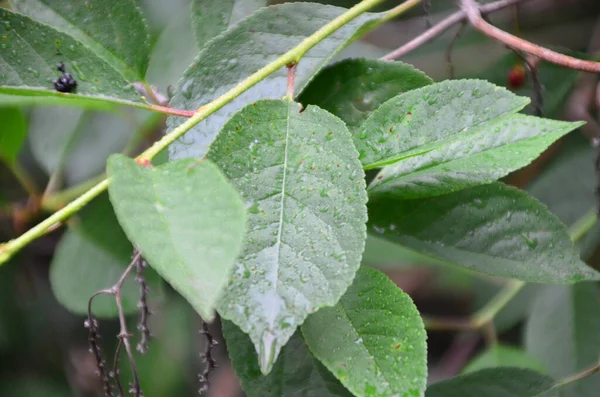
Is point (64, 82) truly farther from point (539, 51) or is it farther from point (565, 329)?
point (565, 329)

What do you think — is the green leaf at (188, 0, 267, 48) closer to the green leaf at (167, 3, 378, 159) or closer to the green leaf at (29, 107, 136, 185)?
the green leaf at (167, 3, 378, 159)

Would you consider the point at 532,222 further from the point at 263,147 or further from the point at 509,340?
the point at 509,340

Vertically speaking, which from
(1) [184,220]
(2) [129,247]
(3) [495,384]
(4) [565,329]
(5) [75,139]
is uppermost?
(1) [184,220]

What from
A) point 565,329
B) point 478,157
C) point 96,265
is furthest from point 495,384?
point 96,265

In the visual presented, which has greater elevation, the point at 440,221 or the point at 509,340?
the point at 440,221

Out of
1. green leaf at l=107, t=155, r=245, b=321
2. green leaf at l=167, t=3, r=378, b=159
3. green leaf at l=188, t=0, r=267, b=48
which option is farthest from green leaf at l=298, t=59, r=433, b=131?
green leaf at l=107, t=155, r=245, b=321

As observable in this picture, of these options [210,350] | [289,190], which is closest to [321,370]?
[210,350]
